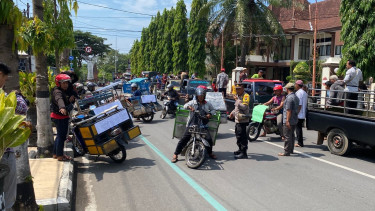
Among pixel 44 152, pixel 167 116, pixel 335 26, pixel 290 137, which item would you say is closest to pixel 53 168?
pixel 44 152

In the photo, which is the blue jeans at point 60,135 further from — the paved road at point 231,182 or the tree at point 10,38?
the tree at point 10,38

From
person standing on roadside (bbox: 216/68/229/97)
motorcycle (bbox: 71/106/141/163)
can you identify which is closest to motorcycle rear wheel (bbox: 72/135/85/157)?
motorcycle (bbox: 71/106/141/163)

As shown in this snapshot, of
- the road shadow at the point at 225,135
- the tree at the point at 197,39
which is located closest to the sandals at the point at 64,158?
the road shadow at the point at 225,135

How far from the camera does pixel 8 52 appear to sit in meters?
4.39

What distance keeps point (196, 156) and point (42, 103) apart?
11.2ft

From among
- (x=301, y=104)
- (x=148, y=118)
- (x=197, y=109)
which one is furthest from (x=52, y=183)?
(x=148, y=118)

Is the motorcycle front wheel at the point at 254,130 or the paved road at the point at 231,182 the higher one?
the motorcycle front wheel at the point at 254,130

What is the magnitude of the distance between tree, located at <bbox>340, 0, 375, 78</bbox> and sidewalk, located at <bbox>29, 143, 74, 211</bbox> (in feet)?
44.1

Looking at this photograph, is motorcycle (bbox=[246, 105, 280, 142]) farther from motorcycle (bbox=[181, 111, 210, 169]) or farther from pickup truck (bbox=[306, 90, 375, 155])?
motorcycle (bbox=[181, 111, 210, 169])

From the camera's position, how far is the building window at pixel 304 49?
32344mm

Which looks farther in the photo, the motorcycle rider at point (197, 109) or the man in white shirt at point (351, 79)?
the man in white shirt at point (351, 79)

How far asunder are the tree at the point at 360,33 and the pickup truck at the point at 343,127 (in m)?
7.11

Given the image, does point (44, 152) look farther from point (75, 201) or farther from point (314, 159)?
point (314, 159)

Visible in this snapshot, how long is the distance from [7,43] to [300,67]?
2099cm
